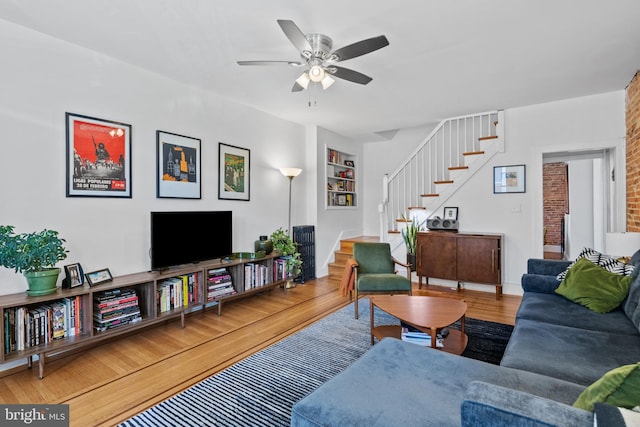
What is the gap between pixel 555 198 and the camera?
776 cm

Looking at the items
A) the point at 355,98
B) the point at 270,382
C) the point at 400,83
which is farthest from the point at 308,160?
the point at 270,382

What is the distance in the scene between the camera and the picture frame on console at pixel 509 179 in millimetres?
4449

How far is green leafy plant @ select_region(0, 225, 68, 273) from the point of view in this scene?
222 cm

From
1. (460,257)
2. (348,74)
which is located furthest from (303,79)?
(460,257)

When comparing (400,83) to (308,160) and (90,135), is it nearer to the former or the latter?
(308,160)

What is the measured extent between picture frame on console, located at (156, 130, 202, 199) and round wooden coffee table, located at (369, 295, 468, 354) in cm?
236

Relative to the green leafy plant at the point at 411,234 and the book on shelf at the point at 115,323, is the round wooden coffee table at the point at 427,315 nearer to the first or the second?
the book on shelf at the point at 115,323

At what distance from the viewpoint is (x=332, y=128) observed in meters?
5.63

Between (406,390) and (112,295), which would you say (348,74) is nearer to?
(406,390)

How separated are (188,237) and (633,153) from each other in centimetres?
496

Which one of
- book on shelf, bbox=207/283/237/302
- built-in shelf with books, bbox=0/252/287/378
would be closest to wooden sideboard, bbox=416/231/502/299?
built-in shelf with books, bbox=0/252/287/378

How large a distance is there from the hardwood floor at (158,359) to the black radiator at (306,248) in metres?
1.06

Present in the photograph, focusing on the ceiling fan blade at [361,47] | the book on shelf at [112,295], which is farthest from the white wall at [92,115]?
the ceiling fan blade at [361,47]

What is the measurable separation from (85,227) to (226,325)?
1576 millimetres
